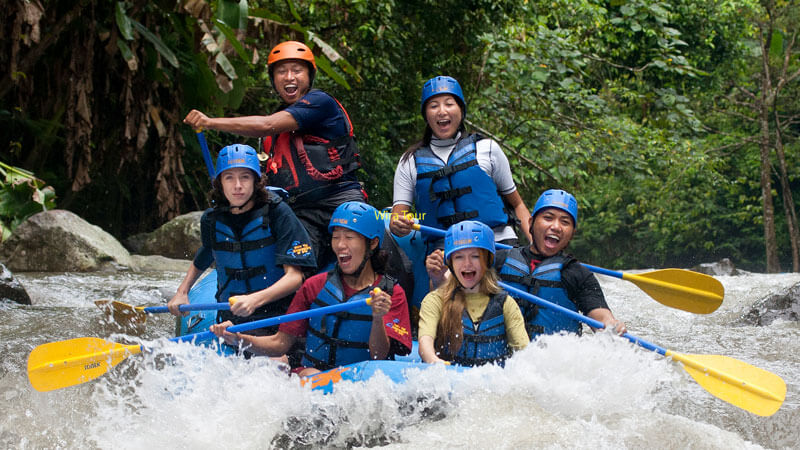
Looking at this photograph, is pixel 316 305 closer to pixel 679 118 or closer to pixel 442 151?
pixel 442 151

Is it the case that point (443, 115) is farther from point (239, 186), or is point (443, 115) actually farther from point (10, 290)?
point (10, 290)

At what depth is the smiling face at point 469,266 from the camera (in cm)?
376

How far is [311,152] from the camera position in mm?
4223

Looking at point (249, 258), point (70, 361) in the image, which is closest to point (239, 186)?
point (249, 258)

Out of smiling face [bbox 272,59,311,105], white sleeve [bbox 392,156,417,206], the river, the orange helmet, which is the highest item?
the orange helmet

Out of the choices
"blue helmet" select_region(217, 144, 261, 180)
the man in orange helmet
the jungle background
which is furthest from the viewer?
the jungle background

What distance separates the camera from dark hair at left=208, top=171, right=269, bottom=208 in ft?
13.0

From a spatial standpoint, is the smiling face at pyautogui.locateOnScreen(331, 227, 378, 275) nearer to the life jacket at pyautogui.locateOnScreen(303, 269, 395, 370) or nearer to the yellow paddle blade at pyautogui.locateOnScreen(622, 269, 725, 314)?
the life jacket at pyautogui.locateOnScreen(303, 269, 395, 370)

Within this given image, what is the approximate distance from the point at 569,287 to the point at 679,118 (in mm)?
8454

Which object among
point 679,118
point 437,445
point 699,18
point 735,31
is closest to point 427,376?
point 437,445

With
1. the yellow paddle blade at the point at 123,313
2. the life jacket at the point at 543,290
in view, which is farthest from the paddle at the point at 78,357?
the life jacket at the point at 543,290

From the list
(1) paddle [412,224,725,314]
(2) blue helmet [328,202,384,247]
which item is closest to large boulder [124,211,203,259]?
(1) paddle [412,224,725,314]

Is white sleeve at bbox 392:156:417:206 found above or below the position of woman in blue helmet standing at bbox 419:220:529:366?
above

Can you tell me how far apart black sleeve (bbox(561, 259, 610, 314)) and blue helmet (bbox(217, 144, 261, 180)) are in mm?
1568
